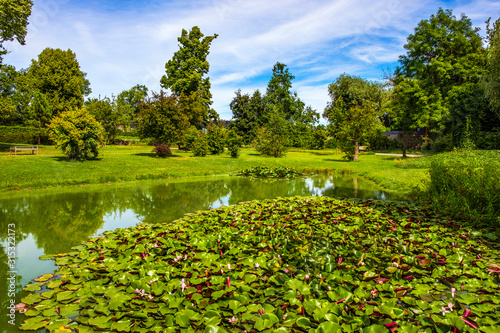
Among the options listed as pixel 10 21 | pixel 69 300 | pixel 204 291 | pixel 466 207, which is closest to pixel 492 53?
pixel 466 207

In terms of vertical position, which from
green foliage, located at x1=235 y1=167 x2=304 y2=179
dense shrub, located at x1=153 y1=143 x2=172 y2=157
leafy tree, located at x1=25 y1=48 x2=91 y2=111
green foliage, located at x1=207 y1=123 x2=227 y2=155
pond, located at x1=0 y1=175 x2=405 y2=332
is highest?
leafy tree, located at x1=25 y1=48 x2=91 y2=111

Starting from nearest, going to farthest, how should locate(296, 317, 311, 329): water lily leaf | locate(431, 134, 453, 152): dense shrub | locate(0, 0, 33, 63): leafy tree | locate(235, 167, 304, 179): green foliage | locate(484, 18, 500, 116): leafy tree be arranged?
locate(296, 317, 311, 329): water lily leaf, locate(235, 167, 304, 179): green foliage, locate(484, 18, 500, 116): leafy tree, locate(0, 0, 33, 63): leafy tree, locate(431, 134, 453, 152): dense shrub

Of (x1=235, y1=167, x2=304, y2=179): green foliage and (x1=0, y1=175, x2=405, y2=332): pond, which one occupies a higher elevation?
(x1=235, y1=167, x2=304, y2=179): green foliage

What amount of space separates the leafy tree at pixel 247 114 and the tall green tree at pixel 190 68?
756 cm

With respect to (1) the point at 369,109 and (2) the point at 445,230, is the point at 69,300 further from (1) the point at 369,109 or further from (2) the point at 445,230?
(1) the point at 369,109

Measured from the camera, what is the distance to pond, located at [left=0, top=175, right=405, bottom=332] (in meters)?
4.48

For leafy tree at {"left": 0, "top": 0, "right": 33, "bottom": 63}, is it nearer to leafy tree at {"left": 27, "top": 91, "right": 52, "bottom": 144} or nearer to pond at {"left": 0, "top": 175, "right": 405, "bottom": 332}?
leafy tree at {"left": 27, "top": 91, "right": 52, "bottom": 144}

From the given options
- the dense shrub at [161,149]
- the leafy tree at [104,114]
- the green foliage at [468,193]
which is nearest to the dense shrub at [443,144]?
the green foliage at [468,193]

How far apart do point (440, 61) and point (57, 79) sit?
4161 centimetres

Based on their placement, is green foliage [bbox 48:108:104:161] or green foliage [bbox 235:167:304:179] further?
green foliage [bbox 235:167:304:179]

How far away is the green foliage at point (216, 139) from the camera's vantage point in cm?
2695

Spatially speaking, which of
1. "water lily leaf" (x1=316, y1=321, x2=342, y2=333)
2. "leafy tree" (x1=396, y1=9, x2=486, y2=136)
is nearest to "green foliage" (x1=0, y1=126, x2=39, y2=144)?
"water lily leaf" (x1=316, y1=321, x2=342, y2=333)

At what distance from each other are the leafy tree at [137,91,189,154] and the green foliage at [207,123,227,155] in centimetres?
470

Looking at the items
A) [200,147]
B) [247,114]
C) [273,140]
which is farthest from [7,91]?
[247,114]
